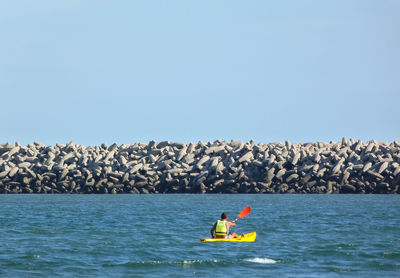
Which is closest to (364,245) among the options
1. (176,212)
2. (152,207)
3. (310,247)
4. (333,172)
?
(310,247)

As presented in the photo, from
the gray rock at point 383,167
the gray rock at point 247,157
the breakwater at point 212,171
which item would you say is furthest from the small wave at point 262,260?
the gray rock at point 383,167

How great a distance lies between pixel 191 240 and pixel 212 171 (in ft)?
83.7

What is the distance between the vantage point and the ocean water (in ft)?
66.6

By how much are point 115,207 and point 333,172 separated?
16.1m

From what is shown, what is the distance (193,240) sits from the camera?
25.9m

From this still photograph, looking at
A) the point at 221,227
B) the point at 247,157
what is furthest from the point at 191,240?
the point at 247,157

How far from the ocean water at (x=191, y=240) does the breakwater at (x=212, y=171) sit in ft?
22.7

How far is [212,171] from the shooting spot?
5138 cm

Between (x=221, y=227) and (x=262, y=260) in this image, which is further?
(x=221, y=227)

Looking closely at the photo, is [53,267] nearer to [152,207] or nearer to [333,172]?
[152,207]

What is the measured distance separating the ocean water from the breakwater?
693 cm

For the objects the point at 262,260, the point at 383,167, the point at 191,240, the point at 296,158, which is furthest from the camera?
the point at 296,158

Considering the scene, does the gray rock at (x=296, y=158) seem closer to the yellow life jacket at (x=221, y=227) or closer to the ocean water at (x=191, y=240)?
the ocean water at (x=191, y=240)

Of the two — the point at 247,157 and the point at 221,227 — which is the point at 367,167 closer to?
the point at 247,157
